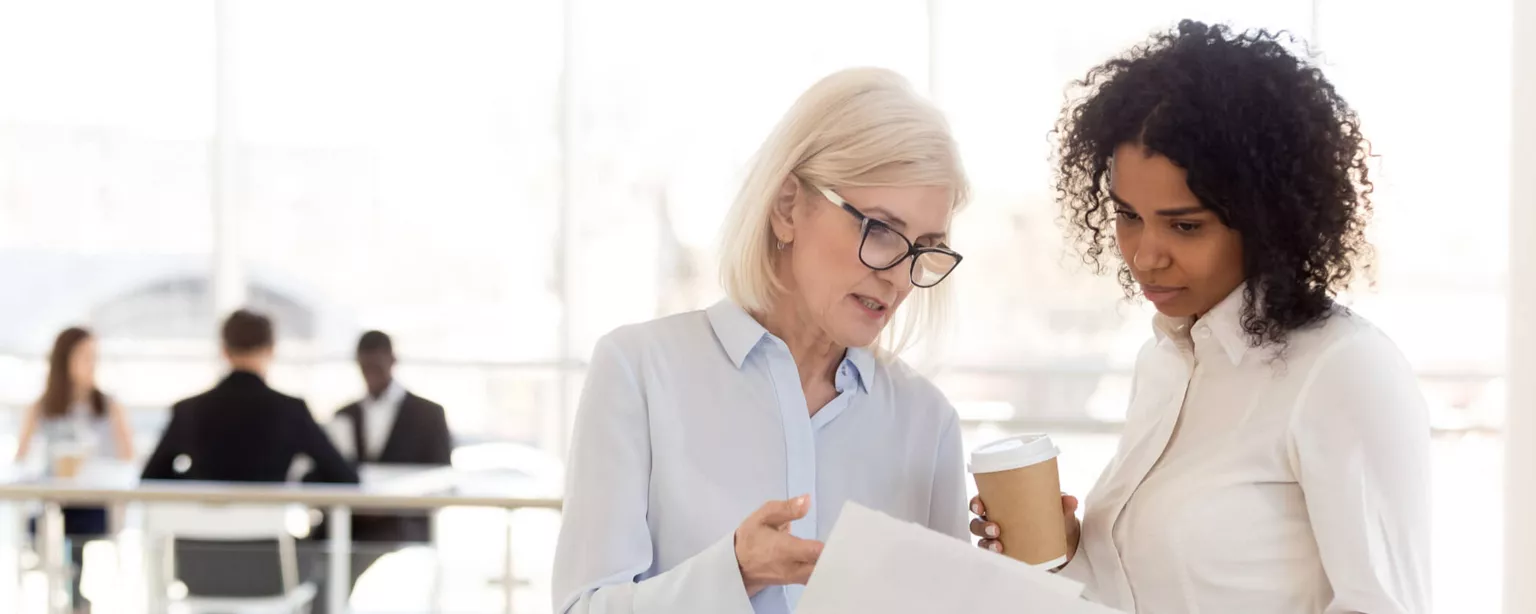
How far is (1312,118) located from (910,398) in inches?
20.7

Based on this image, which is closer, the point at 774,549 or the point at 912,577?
the point at 912,577

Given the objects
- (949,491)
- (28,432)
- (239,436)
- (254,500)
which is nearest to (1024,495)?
(949,491)

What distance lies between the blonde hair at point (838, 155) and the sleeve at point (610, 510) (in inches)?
7.3

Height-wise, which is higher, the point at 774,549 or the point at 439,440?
the point at 774,549

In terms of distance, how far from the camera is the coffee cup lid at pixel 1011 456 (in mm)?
1203

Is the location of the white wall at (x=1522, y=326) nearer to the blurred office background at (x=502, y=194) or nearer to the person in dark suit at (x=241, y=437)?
the blurred office background at (x=502, y=194)

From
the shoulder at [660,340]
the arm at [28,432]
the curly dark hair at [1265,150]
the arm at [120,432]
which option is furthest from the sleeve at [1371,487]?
the arm at [28,432]

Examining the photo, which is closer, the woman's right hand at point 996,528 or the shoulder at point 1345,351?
the shoulder at point 1345,351

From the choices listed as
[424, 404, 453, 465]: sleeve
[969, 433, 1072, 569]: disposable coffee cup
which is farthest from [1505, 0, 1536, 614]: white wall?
[424, 404, 453, 465]: sleeve

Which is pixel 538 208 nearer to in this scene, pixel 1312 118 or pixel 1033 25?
pixel 1033 25

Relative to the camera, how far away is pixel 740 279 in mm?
1393

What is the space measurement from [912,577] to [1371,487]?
0.45m

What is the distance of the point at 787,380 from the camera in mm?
1371

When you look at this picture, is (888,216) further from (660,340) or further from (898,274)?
(660,340)
